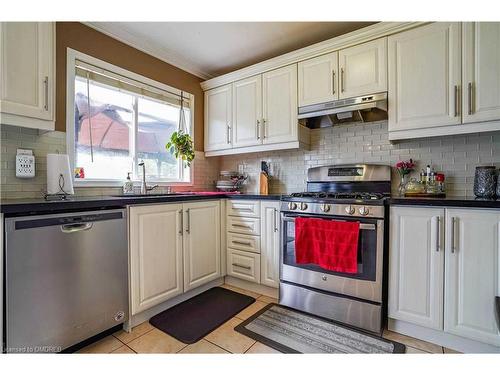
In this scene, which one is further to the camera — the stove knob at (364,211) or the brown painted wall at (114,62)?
the brown painted wall at (114,62)

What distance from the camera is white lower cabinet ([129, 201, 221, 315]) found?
1.85 metres

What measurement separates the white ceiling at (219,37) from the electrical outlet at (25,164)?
4.03 feet

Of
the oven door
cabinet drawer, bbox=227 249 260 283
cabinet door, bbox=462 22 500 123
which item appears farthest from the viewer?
cabinet drawer, bbox=227 249 260 283

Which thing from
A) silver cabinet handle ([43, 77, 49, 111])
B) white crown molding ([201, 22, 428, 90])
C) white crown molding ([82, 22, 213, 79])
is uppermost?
white crown molding ([82, 22, 213, 79])

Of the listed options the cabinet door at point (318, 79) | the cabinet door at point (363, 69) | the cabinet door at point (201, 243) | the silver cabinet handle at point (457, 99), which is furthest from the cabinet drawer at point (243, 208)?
the silver cabinet handle at point (457, 99)

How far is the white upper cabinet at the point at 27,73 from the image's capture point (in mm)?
1490

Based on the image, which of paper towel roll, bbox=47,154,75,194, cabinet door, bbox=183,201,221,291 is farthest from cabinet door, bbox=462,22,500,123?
paper towel roll, bbox=47,154,75,194

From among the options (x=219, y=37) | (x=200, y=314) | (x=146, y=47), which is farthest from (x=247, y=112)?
(x=200, y=314)

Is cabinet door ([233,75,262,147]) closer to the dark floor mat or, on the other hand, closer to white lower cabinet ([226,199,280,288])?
white lower cabinet ([226,199,280,288])

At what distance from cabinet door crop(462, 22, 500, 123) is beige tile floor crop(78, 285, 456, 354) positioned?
1592 millimetres

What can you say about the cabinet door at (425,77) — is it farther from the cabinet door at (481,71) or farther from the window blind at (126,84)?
the window blind at (126,84)

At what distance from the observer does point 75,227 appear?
1.51 m

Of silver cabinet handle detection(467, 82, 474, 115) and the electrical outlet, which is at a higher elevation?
silver cabinet handle detection(467, 82, 474, 115)

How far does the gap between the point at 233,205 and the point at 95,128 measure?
4.81 ft
